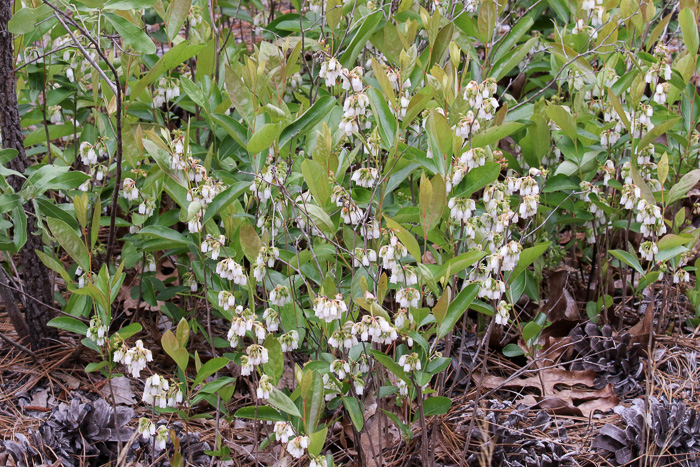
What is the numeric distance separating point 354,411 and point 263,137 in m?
0.86

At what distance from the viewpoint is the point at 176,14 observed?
2330mm

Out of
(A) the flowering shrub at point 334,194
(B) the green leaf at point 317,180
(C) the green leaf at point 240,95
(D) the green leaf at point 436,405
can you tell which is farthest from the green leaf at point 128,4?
(D) the green leaf at point 436,405

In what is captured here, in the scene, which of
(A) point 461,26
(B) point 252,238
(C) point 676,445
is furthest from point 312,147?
(C) point 676,445

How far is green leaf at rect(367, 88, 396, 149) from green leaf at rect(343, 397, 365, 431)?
786 millimetres

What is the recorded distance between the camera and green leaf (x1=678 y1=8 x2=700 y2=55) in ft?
7.98

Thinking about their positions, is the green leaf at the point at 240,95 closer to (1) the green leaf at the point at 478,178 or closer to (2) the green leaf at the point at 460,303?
(1) the green leaf at the point at 478,178

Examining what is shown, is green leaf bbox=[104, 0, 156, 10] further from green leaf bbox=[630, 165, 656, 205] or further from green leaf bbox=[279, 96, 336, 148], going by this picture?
green leaf bbox=[630, 165, 656, 205]

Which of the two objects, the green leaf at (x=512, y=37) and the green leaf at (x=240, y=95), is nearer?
the green leaf at (x=240, y=95)

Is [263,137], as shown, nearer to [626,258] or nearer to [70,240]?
[70,240]

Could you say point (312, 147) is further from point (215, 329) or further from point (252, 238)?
point (215, 329)

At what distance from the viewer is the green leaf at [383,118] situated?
1.96 metres

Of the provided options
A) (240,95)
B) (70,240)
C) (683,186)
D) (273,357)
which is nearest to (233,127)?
(240,95)

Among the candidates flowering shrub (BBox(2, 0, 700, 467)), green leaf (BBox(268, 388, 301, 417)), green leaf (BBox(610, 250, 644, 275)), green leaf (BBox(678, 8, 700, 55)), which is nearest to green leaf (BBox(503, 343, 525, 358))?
flowering shrub (BBox(2, 0, 700, 467))

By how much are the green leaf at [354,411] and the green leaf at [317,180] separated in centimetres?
61
